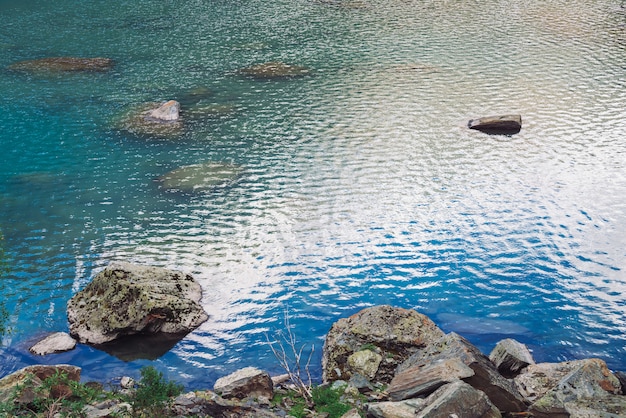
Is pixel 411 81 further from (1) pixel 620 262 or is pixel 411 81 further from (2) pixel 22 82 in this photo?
(2) pixel 22 82

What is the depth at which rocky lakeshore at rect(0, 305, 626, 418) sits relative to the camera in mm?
12461

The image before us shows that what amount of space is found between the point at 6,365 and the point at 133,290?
3.80m

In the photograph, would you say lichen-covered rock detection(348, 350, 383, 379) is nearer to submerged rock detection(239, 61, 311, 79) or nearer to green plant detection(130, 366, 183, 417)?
green plant detection(130, 366, 183, 417)

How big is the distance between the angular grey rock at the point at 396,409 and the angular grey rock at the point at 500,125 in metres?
21.7

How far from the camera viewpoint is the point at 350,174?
28.0 meters

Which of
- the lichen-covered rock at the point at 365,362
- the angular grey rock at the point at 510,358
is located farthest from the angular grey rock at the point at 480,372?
the angular grey rock at the point at 510,358

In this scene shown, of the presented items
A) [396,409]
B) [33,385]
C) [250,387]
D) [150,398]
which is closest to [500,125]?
[250,387]

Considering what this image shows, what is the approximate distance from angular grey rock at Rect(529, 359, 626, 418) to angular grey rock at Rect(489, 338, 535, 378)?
1.31 metres

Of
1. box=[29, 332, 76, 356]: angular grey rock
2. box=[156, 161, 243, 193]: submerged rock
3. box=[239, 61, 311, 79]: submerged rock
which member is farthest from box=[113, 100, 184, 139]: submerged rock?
box=[29, 332, 76, 356]: angular grey rock

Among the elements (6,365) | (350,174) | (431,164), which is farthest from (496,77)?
(6,365)

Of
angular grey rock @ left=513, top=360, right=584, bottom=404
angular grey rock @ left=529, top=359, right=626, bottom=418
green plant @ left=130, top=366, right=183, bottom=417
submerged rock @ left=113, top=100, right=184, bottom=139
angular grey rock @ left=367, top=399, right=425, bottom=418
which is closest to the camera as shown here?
angular grey rock @ left=367, top=399, right=425, bottom=418

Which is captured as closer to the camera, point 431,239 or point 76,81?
point 431,239

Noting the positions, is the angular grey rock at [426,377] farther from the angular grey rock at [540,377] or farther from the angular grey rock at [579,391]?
the angular grey rock at [540,377]

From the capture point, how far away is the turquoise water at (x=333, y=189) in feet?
64.8
